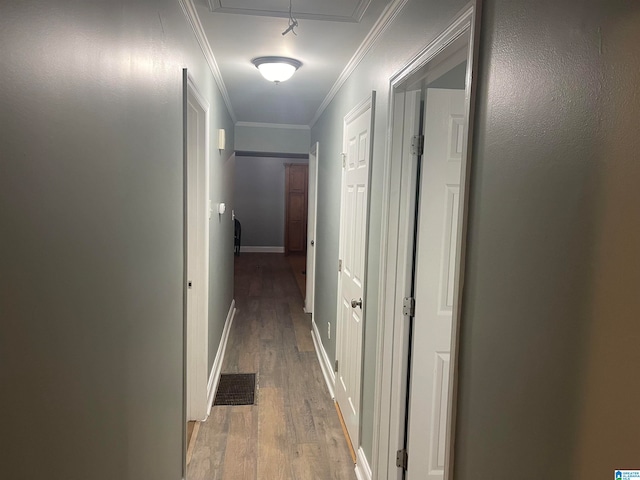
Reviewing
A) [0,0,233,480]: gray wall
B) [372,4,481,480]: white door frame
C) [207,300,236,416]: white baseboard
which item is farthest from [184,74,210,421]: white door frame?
[372,4,481,480]: white door frame

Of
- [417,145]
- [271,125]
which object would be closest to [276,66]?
[417,145]

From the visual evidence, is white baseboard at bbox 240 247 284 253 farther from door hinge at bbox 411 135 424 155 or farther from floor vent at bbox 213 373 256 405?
door hinge at bbox 411 135 424 155

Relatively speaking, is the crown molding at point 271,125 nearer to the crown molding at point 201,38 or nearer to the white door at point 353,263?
the crown molding at point 201,38

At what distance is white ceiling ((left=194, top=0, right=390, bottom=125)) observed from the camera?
6.92 ft

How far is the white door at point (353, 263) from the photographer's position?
259cm

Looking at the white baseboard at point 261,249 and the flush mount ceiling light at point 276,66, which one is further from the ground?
the flush mount ceiling light at point 276,66

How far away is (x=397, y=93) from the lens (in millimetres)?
2002

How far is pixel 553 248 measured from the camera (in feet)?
3.00

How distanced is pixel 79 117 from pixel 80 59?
0.39 ft

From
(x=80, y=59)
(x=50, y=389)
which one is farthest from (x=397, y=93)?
(x=50, y=389)

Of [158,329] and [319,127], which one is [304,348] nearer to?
[319,127]

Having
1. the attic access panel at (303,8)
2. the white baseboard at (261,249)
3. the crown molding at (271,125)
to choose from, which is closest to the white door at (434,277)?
the attic access panel at (303,8)
